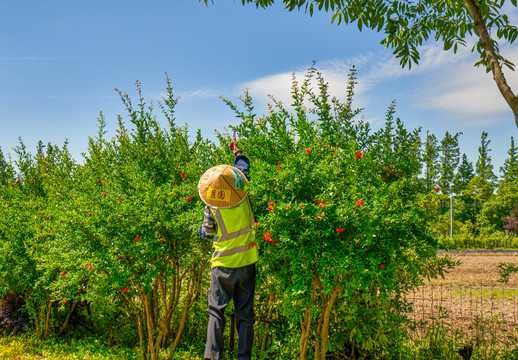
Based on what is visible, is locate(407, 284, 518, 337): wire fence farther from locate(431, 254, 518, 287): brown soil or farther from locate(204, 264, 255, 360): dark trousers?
locate(204, 264, 255, 360): dark trousers

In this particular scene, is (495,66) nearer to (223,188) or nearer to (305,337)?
(223,188)

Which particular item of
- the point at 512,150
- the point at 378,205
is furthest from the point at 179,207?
the point at 512,150

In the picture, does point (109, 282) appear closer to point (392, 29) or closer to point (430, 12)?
point (392, 29)

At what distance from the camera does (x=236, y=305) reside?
154 inches

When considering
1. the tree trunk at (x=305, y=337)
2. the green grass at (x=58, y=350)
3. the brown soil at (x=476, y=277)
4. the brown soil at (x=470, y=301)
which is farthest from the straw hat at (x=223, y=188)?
the brown soil at (x=476, y=277)

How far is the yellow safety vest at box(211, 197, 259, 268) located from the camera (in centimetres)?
375

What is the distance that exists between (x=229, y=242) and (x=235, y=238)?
67 mm

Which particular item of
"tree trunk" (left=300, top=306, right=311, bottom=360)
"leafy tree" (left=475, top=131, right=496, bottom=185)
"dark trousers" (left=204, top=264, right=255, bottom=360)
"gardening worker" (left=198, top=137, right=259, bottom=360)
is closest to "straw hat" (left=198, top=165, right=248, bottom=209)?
"gardening worker" (left=198, top=137, right=259, bottom=360)

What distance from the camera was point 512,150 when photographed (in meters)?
54.6

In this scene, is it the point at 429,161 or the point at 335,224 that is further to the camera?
the point at 429,161

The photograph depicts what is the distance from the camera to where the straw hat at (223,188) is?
3.70 metres

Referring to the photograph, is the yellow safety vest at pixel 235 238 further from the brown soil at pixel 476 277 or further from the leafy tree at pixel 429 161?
the brown soil at pixel 476 277

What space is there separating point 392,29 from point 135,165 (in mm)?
3606

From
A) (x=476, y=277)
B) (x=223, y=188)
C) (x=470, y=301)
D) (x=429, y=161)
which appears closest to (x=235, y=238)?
(x=223, y=188)
